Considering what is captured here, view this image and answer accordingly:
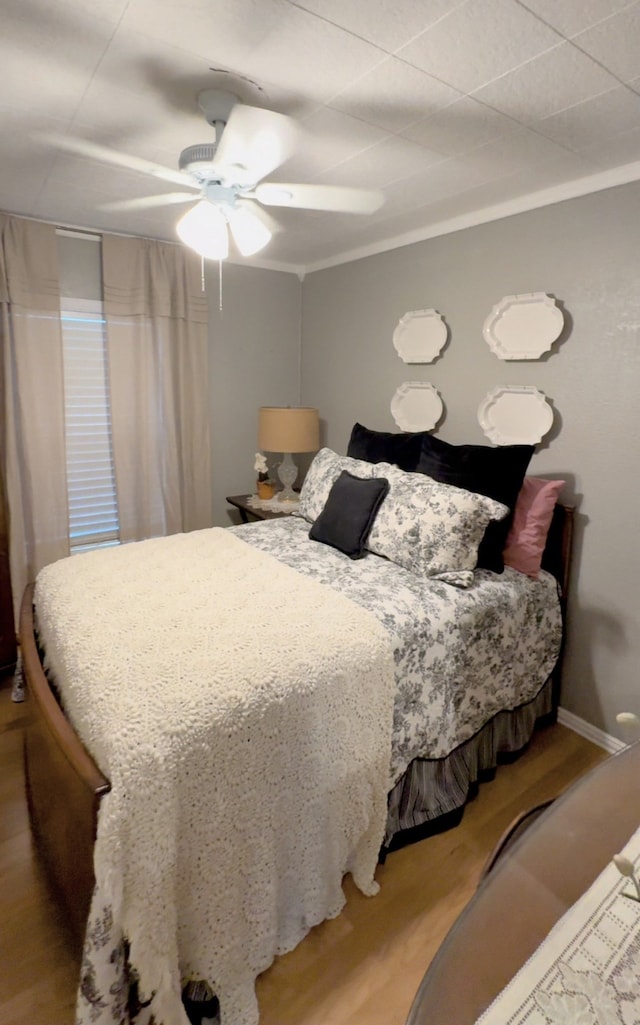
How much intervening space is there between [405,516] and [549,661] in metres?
0.94

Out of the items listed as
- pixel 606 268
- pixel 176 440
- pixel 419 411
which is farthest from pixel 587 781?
pixel 176 440

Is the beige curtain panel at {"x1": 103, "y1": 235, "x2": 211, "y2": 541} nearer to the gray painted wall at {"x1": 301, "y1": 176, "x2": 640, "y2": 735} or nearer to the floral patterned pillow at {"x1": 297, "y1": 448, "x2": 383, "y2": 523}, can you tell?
the floral patterned pillow at {"x1": 297, "y1": 448, "x2": 383, "y2": 523}

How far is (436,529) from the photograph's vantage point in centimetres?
206

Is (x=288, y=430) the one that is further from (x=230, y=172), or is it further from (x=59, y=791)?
(x=59, y=791)

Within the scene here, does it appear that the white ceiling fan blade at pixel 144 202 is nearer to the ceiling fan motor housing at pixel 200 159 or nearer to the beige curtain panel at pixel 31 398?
the ceiling fan motor housing at pixel 200 159

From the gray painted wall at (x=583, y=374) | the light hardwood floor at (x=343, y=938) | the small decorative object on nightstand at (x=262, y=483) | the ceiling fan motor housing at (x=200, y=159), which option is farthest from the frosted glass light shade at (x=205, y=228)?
the light hardwood floor at (x=343, y=938)

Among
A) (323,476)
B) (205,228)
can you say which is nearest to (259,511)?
(323,476)

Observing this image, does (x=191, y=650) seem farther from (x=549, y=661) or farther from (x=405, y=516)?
(x=549, y=661)

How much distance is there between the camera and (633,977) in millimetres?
716

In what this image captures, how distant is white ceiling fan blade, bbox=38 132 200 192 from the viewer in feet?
5.84

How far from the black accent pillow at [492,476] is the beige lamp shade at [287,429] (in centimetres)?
125

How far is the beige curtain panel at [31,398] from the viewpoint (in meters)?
2.70

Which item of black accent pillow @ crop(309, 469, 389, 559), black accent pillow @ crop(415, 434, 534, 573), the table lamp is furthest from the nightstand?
black accent pillow @ crop(415, 434, 534, 573)

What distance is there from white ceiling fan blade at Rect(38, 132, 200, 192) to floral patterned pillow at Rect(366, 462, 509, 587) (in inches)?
57.9
